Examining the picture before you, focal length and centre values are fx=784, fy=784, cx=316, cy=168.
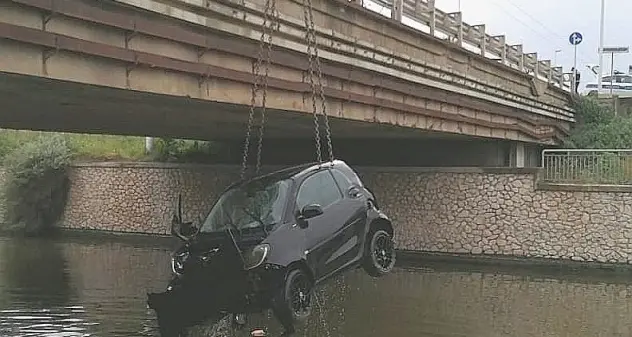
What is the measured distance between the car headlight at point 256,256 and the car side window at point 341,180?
6.89 ft

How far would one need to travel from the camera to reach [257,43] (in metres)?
13.5

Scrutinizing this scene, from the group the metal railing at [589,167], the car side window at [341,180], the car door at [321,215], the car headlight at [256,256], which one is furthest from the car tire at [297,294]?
the metal railing at [589,167]

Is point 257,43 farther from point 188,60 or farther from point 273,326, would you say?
point 273,326

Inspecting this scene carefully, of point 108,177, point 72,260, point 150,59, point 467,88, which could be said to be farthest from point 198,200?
point 150,59

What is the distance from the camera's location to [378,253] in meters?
11.0

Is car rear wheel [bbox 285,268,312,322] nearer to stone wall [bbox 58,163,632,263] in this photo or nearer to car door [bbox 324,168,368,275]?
car door [bbox 324,168,368,275]

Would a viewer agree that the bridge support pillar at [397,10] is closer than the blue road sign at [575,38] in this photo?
Yes

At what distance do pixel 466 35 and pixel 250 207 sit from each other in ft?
54.1

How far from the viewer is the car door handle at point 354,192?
427 inches

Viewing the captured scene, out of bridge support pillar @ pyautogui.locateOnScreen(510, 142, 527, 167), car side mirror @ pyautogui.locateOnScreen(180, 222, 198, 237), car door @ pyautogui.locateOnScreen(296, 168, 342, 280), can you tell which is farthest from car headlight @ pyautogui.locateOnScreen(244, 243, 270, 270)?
bridge support pillar @ pyautogui.locateOnScreen(510, 142, 527, 167)

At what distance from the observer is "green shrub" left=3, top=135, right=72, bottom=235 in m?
33.8

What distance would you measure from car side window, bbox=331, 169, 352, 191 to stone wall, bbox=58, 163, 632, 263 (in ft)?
50.2

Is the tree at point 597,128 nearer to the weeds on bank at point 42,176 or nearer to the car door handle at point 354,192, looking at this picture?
the weeds on bank at point 42,176

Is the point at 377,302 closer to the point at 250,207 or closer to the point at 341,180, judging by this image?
the point at 341,180
